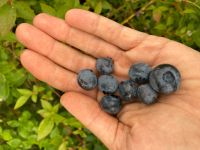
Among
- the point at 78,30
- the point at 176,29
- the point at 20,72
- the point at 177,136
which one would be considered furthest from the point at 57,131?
the point at 176,29

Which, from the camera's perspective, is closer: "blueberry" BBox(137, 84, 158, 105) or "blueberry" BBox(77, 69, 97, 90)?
"blueberry" BBox(137, 84, 158, 105)

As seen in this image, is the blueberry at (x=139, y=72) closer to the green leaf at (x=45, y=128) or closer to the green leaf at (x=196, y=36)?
the green leaf at (x=45, y=128)

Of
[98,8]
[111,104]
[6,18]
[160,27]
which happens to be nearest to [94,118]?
[111,104]

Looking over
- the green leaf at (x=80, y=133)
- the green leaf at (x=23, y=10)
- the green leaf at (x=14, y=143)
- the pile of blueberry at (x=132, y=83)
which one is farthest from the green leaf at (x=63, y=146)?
the green leaf at (x=23, y=10)

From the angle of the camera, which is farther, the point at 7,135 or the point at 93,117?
the point at 7,135

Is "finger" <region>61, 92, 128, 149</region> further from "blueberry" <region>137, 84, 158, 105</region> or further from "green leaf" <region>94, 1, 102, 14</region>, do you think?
"green leaf" <region>94, 1, 102, 14</region>

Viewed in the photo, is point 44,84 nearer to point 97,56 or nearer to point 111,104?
point 97,56

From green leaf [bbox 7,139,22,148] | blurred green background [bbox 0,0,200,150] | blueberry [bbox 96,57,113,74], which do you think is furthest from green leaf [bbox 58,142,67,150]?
blueberry [bbox 96,57,113,74]

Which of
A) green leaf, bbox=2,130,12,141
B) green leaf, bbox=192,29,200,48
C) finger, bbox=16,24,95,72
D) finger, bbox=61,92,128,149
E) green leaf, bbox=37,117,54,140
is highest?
green leaf, bbox=192,29,200,48
